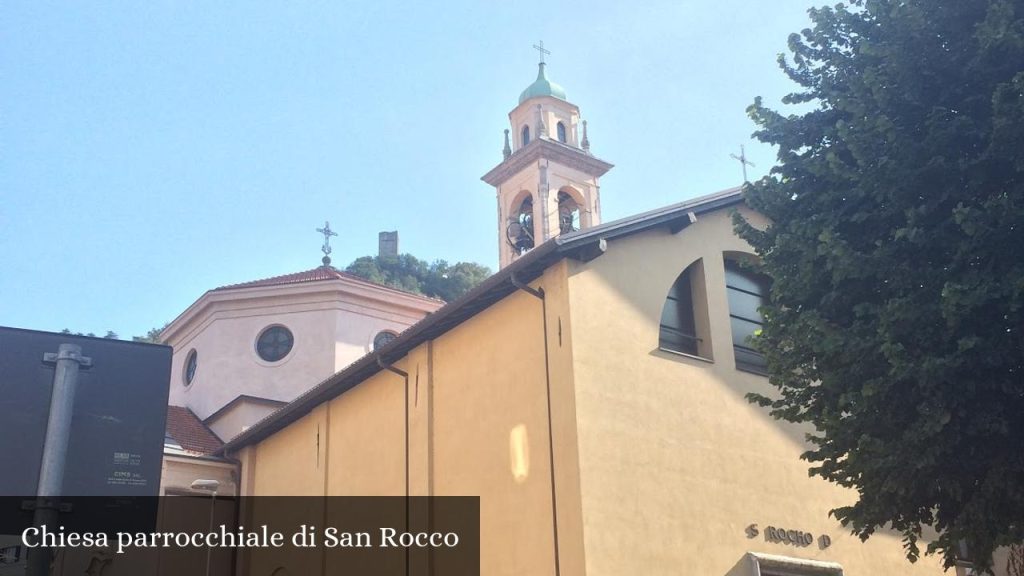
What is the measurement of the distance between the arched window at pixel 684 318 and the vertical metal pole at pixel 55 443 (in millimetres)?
12642

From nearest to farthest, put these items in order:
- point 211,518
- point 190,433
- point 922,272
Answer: point 922,272 < point 211,518 < point 190,433

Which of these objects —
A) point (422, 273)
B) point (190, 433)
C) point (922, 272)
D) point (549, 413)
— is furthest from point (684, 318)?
point (422, 273)

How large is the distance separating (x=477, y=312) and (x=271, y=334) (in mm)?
11927

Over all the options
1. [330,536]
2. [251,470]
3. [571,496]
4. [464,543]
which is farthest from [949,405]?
[251,470]

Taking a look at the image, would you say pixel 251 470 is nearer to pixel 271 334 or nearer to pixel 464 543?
pixel 271 334

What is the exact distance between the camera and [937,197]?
8.20 m

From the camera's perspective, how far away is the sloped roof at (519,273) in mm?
14281

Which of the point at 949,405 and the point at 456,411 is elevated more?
the point at 456,411

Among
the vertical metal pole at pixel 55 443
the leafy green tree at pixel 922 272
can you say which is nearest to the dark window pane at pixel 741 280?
the leafy green tree at pixel 922 272

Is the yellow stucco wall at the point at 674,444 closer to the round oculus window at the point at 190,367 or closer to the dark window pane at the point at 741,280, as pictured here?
the dark window pane at the point at 741,280

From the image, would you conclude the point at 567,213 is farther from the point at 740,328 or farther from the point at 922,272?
the point at 922,272

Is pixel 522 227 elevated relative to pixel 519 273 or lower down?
elevated

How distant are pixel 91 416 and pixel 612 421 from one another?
36.0ft

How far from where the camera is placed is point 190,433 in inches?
969
